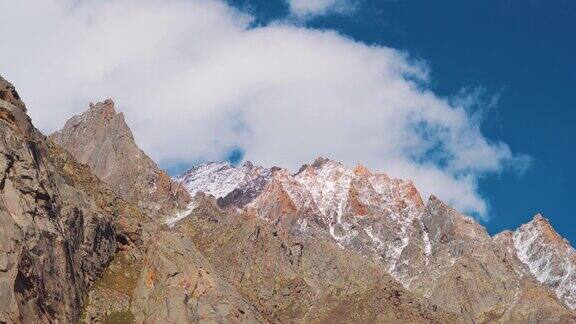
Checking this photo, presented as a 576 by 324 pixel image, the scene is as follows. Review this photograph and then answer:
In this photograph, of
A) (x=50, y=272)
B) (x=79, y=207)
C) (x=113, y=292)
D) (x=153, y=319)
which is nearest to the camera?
(x=50, y=272)

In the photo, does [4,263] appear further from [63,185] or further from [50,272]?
[63,185]

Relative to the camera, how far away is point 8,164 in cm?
16275

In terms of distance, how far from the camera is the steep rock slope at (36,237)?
145 metres

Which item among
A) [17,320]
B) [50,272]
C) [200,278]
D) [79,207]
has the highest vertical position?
[79,207]

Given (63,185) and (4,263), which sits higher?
(63,185)

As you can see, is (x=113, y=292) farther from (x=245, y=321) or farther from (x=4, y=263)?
(x=4, y=263)

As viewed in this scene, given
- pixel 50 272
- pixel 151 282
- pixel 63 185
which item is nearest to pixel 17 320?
pixel 50 272

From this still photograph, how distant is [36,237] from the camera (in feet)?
515

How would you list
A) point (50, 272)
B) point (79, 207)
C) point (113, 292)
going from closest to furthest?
point (50, 272) < point (113, 292) < point (79, 207)

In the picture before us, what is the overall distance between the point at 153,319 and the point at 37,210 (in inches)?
1205

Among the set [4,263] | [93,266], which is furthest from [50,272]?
[93,266]

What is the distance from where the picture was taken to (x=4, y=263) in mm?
142625

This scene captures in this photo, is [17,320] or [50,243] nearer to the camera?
[17,320]

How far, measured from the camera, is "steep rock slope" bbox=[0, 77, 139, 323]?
14488 centimetres
